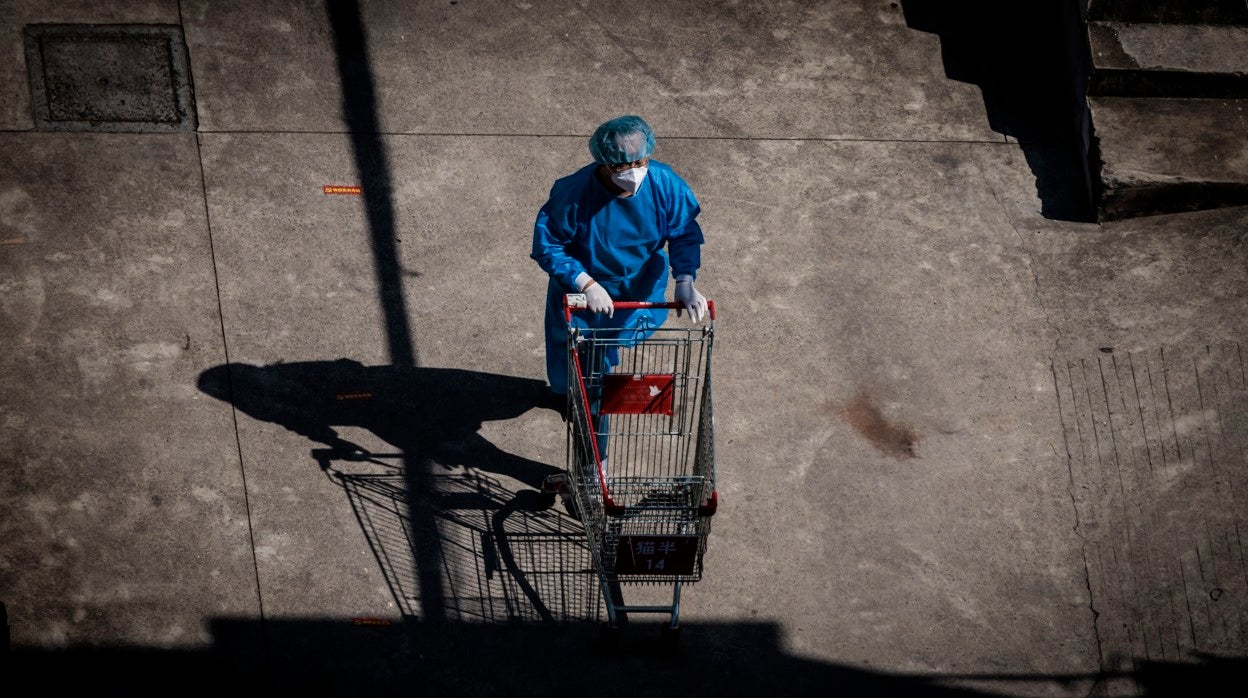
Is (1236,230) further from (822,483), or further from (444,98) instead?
(444,98)

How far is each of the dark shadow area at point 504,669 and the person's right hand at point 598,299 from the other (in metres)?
1.57

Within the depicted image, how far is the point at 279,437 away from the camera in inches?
245

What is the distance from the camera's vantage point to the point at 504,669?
5.48 metres

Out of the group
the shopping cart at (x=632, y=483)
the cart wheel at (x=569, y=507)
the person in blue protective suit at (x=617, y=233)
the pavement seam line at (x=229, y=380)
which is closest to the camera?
the shopping cart at (x=632, y=483)

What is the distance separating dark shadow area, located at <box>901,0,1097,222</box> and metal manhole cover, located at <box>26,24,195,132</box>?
196 inches

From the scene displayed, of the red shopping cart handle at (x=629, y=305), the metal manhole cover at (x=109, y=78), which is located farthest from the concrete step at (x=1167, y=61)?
the metal manhole cover at (x=109, y=78)

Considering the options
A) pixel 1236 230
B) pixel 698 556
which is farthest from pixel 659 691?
pixel 1236 230

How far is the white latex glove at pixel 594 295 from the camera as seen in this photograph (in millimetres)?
5203

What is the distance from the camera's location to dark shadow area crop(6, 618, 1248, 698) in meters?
5.41

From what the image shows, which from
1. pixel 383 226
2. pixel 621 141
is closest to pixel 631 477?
pixel 621 141

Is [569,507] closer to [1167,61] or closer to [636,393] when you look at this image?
[636,393]

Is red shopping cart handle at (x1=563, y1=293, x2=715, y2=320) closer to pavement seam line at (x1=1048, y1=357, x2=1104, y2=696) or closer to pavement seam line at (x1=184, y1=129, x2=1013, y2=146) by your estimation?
pavement seam line at (x1=1048, y1=357, x2=1104, y2=696)

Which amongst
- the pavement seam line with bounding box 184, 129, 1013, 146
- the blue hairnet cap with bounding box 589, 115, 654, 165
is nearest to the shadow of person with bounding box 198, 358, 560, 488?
the pavement seam line with bounding box 184, 129, 1013, 146

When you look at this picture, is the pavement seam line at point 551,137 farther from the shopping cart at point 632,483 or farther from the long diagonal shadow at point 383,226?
the shopping cart at point 632,483
